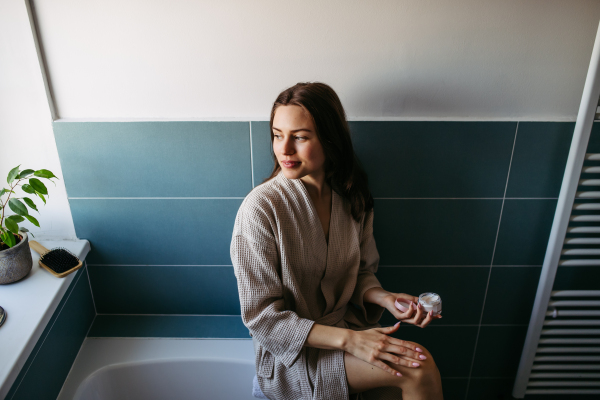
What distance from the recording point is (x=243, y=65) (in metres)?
1.19

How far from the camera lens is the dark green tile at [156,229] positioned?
4.34 feet

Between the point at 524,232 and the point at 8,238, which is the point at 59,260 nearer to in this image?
the point at 8,238

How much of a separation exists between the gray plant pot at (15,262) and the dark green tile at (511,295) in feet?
4.99

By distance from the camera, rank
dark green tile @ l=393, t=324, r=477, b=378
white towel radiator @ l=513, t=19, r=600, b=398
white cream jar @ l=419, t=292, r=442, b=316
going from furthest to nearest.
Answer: dark green tile @ l=393, t=324, r=477, b=378
white towel radiator @ l=513, t=19, r=600, b=398
white cream jar @ l=419, t=292, r=442, b=316

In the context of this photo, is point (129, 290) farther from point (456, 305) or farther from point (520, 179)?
point (520, 179)

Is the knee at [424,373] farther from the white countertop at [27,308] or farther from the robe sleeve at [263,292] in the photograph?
the white countertop at [27,308]

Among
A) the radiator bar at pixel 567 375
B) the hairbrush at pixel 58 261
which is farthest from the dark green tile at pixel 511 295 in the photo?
the hairbrush at pixel 58 261

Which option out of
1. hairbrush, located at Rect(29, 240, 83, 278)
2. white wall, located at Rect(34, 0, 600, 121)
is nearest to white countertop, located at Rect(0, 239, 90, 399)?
hairbrush, located at Rect(29, 240, 83, 278)

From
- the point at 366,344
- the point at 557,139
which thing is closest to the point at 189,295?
the point at 366,344

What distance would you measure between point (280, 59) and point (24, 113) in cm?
78

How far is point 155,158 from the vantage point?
1260 millimetres

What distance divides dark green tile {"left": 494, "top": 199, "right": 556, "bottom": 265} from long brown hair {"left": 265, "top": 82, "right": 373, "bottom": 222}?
0.51 meters

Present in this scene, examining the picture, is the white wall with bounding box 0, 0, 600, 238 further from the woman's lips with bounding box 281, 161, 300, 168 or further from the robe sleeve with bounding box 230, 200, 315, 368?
the robe sleeve with bounding box 230, 200, 315, 368

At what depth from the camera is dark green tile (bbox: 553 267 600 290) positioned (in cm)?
141
